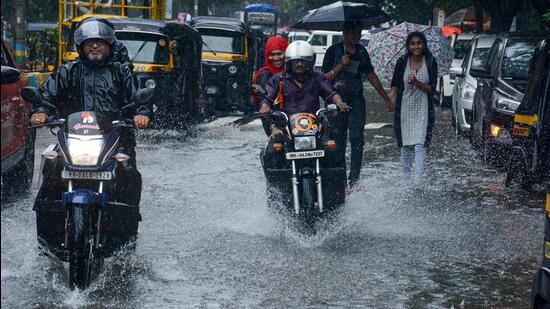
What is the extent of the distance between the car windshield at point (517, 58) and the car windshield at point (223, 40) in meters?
10.4

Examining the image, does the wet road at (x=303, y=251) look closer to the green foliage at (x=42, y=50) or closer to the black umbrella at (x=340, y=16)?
the black umbrella at (x=340, y=16)

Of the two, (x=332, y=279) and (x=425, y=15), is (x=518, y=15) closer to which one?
(x=425, y=15)

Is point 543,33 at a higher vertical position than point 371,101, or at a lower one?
higher

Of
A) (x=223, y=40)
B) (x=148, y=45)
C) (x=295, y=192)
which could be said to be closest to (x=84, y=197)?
Result: (x=295, y=192)

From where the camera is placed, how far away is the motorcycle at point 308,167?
8.23 m

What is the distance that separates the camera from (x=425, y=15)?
49906mm

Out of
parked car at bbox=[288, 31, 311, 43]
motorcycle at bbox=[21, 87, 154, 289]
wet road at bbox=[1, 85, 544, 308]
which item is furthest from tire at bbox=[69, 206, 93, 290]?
parked car at bbox=[288, 31, 311, 43]

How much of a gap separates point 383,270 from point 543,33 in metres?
8.40

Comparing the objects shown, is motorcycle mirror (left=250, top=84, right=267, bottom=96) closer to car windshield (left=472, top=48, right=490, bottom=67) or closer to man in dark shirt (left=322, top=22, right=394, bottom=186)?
man in dark shirt (left=322, top=22, right=394, bottom=186)

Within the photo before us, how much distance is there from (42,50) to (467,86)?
1410cm

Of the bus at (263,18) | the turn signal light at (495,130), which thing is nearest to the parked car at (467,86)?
the turn signal light at (495,130)

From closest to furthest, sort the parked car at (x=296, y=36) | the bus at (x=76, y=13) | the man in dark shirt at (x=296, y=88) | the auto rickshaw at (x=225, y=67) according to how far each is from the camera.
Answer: the man in dark shirt at (x=296, y=88) < the bus at (x=76, y=13) < the auto rickshaw at (x=225, y=67) < the parked car at (x=296, y=36)

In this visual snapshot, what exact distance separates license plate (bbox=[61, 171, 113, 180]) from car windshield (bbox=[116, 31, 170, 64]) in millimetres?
12362

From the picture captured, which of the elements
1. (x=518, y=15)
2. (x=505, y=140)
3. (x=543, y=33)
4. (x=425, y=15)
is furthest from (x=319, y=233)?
(x=425, y=15)
